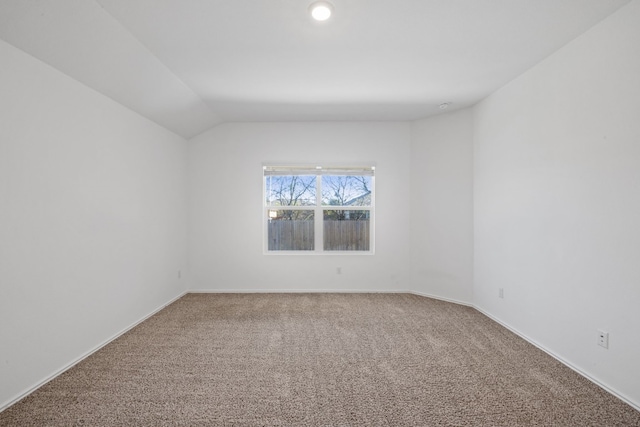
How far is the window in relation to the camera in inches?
195

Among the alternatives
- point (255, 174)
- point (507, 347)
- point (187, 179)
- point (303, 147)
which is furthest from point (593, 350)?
point (187, 179)

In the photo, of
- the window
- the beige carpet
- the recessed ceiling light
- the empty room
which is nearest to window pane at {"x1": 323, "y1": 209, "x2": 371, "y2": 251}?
the window

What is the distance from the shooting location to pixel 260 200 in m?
4.86

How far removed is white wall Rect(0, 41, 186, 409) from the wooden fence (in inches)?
69.7

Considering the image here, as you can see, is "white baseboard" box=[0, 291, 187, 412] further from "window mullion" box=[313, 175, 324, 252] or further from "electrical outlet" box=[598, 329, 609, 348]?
"electrical outlet" box=[598, 329, 609, 348]

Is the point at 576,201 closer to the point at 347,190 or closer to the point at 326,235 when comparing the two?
the point at 347,190

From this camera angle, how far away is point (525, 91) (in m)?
3.06

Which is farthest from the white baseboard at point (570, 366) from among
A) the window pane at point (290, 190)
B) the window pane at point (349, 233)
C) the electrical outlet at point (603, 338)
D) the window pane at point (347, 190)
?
the window pane at point (290, 190)

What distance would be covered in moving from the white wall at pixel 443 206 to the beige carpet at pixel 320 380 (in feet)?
2.98

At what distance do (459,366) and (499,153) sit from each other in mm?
2312

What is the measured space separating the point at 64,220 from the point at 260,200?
262 centimetres

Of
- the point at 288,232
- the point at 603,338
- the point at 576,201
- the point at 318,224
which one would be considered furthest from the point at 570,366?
the point at 288,232

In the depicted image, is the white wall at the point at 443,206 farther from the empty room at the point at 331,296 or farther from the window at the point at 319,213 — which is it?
the window at the point at 319,213

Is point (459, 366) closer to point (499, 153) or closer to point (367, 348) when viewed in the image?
point (367, 348)
